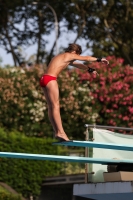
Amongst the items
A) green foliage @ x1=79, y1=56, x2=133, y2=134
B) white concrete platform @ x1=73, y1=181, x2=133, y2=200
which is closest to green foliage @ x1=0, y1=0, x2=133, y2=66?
green foliage @ x1=79, y1=56, x2=133, y2=134

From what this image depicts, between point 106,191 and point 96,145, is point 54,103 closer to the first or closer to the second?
point 96,145

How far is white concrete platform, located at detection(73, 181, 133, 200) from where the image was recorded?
1412 centimetres

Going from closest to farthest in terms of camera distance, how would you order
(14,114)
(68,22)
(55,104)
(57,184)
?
(55,104) < (57,184) < (14,114) < (68,22)

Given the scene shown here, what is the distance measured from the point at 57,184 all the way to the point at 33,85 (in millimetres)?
11281

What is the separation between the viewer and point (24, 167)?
2947 centimetres

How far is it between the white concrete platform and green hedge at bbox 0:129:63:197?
1394cm

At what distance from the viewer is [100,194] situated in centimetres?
1473

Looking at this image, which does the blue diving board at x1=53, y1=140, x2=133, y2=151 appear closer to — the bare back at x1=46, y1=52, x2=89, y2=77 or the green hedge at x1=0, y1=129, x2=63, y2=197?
the bare back at x1=46, y1=52, x2=89, y2=77

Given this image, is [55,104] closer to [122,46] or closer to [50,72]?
[50,72]

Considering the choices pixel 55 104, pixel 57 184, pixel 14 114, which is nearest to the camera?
pixel 55 104

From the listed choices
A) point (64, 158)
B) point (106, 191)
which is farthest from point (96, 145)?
point (106, 191)

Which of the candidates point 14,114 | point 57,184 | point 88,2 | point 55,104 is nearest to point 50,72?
point 55,104

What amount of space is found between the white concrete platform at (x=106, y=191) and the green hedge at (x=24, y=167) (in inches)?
Answer: 549

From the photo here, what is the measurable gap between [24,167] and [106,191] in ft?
49.5
